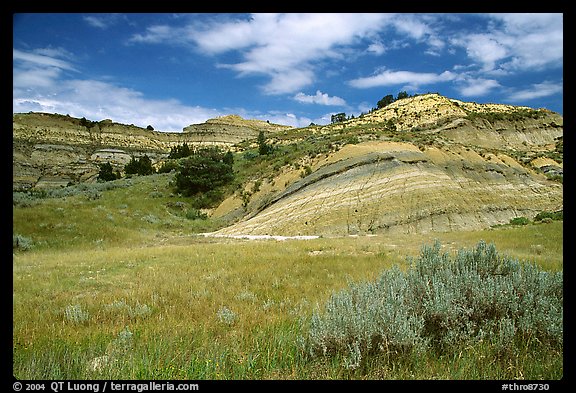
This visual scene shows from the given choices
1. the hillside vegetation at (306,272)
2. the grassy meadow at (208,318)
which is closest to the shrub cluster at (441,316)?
the hillside vegetation at (306,272)

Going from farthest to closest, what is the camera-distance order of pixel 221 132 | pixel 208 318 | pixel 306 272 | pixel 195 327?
1. pixel 221 132
2. pixel 306 272
3. pixel 208 318
4. pixel 195 327

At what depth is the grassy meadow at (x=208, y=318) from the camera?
10.2 ft

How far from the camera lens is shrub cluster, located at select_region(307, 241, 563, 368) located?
137 inches

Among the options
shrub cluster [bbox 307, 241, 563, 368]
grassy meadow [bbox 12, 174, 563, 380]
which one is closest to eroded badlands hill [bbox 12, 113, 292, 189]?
grassy meadow [bbox 12, 174, 563, 380]

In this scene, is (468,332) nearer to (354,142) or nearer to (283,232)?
(283,232)

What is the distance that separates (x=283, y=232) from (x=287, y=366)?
19323mm

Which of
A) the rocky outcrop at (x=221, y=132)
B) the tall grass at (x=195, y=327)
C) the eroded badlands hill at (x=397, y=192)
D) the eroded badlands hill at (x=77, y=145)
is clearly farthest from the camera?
the rocky outcrop at (x=221, y=132)

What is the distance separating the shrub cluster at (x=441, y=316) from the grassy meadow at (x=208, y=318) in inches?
6.0

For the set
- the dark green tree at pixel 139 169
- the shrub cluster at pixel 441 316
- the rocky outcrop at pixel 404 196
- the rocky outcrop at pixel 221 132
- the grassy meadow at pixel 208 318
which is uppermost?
the rocky outcrop at pixel 221 132

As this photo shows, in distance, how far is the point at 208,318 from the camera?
16.8ft

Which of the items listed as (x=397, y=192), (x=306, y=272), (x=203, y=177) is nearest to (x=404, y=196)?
(x=397, y=192)

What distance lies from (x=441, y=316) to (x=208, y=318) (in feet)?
10.3

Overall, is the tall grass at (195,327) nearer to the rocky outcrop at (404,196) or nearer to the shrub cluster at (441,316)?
the shrub cluster at (441,316)

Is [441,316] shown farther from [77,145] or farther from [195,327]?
[77,145]
